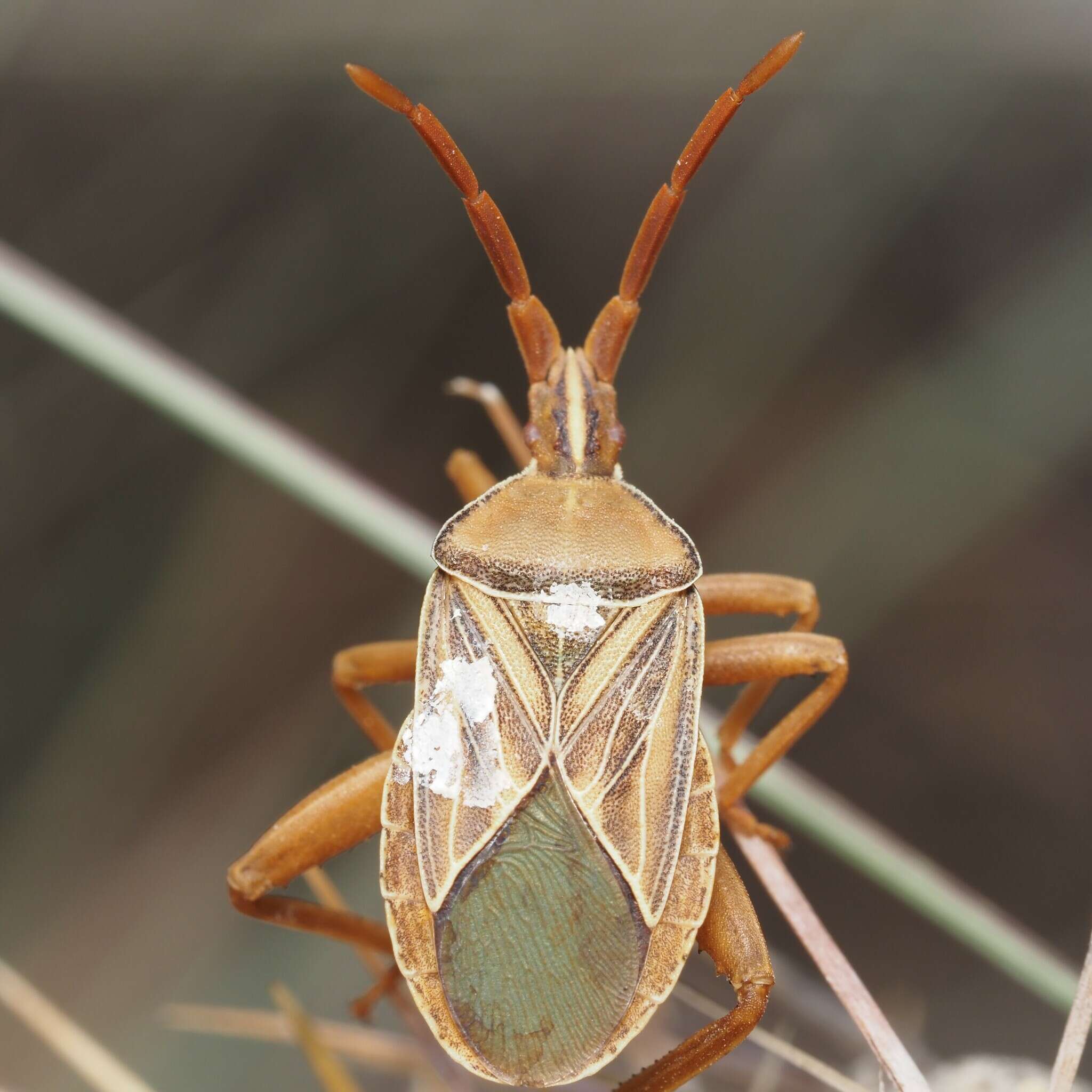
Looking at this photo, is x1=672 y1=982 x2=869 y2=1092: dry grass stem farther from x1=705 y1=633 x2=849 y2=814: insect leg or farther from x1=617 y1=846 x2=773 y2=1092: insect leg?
x1=705 y1=633 x2=849 y2=814: insect leg

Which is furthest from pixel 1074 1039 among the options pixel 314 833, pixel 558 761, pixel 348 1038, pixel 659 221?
pixel 659 221

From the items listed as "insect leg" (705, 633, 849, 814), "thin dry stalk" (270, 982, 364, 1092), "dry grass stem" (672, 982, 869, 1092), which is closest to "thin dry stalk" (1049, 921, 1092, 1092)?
"dry grass stem" (672, 982, 869, 1092)

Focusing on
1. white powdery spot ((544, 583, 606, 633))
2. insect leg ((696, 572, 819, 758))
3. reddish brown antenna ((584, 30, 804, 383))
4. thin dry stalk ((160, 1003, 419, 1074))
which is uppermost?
reddish brown antenna ((584, 30, 804, 383))

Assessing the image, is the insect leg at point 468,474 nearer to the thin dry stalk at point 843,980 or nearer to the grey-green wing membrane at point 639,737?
the grey-green wing membrane at point 639,737

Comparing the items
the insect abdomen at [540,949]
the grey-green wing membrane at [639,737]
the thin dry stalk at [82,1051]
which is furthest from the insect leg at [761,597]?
the thin dry stalk at [82,1051]

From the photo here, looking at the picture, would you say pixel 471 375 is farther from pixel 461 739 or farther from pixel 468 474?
pixel 461 739

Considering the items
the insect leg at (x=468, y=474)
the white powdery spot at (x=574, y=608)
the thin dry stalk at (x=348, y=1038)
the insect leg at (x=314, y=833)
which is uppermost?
the insect leg at (x=468, y=474)
